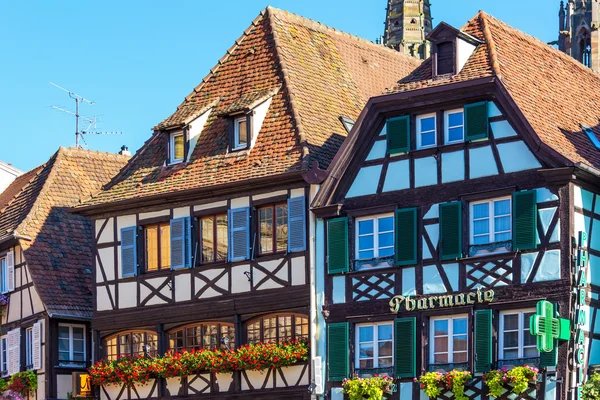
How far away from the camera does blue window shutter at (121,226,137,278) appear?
46.4 meters

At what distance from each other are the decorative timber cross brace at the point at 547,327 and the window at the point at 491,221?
216cm

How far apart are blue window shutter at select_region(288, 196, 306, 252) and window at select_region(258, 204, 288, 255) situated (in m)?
0.31

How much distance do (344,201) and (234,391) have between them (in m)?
5.44

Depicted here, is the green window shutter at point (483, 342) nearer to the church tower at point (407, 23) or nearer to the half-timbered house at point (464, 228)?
the half-timbered house at point (464, 228)

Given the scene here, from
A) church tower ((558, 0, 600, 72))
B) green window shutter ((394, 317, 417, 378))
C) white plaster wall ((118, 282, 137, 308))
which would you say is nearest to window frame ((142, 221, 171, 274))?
white plaster wall ((118, 282, 137, 308))

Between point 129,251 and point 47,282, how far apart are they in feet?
13.6

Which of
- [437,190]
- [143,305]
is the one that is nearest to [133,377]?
[143,305]

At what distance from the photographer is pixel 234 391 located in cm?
4388

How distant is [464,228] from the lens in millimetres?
40219

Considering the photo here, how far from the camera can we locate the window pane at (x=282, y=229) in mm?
43625

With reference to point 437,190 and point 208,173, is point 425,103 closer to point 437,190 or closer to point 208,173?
point 437,190

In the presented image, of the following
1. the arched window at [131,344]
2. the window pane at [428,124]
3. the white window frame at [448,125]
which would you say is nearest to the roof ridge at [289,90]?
the window pane at [428,124]

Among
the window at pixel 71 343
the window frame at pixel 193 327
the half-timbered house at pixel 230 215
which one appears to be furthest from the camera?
the window at pixel 71 343

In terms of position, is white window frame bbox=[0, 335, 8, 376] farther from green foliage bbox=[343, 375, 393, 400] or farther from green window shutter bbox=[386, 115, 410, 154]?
green window shutter bbox=[386, 115, 410, 154]
